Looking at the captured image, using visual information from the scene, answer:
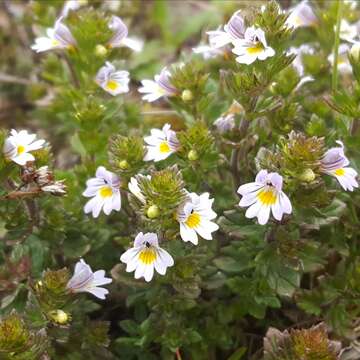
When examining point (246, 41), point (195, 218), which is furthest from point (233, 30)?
point (195, 218)

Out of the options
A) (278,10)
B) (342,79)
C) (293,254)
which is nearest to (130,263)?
Result: (293,254)

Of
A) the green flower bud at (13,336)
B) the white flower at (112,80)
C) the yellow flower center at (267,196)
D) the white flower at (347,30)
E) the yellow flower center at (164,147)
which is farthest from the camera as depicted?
the white flower at (347,30)

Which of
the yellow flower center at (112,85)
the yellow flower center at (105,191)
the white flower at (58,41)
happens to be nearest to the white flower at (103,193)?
the yellow flower center at (105,191)

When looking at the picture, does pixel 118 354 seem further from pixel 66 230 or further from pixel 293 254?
pixel 293 254

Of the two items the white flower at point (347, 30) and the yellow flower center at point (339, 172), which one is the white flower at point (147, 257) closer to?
the yellow flower center at point (339, 172)

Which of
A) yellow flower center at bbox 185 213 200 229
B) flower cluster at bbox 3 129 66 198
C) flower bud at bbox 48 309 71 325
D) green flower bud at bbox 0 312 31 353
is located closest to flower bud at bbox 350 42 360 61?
yellow flower center at bbox 185 213 200 229

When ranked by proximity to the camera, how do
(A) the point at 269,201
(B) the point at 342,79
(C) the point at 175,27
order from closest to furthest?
(A) the point at 269,201, (B) the point at 342,79, (C) the point at 175,27
